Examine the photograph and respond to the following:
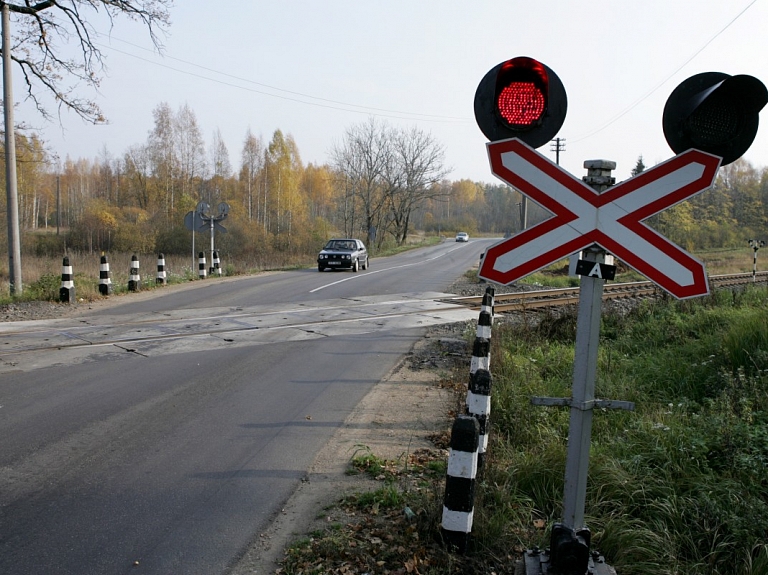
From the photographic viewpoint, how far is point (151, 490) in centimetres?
431

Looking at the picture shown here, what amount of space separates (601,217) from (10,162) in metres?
15.2

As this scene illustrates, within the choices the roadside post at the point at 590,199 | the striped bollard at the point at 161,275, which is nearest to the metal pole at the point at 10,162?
the striped bollard at the point at 161,275

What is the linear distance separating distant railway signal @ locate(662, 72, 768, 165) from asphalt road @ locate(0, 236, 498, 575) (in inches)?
126

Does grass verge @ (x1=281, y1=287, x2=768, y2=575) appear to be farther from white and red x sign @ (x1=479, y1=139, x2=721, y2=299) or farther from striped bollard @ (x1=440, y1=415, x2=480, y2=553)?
white and red x sign @ (x1=479, y1=139, x2=721, y2=299)

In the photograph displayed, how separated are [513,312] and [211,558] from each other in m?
12.1

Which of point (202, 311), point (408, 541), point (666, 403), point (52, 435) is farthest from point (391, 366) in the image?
point (202, 311)

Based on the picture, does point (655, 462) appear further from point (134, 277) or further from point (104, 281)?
point (134, 277)

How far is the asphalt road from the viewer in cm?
363

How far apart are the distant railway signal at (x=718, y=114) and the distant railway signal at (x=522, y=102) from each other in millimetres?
460

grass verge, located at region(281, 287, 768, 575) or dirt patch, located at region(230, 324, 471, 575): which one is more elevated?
grass verge, located at region(281, 287, 768, 575)

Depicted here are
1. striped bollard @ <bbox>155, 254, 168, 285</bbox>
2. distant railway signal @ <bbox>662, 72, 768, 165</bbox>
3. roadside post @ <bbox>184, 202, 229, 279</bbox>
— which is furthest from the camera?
roadside post @ <bbox>184, 202, 229, 279</bbox>

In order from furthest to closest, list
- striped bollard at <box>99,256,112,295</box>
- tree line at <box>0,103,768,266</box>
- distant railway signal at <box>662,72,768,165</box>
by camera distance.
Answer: tree line at <box>0,103,768,266</box> → striped bollard at <box>99,256,112,295</box> → distant railway signal at <box>662,72,768,165</box>

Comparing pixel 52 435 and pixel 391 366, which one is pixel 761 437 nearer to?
pixel 391 366

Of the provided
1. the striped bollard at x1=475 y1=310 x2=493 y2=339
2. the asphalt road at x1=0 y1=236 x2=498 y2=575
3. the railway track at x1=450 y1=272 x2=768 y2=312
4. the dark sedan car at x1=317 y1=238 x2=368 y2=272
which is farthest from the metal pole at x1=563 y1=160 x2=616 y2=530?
the dark sedan car at x1=317 y1=238 x2=368 y2=272
